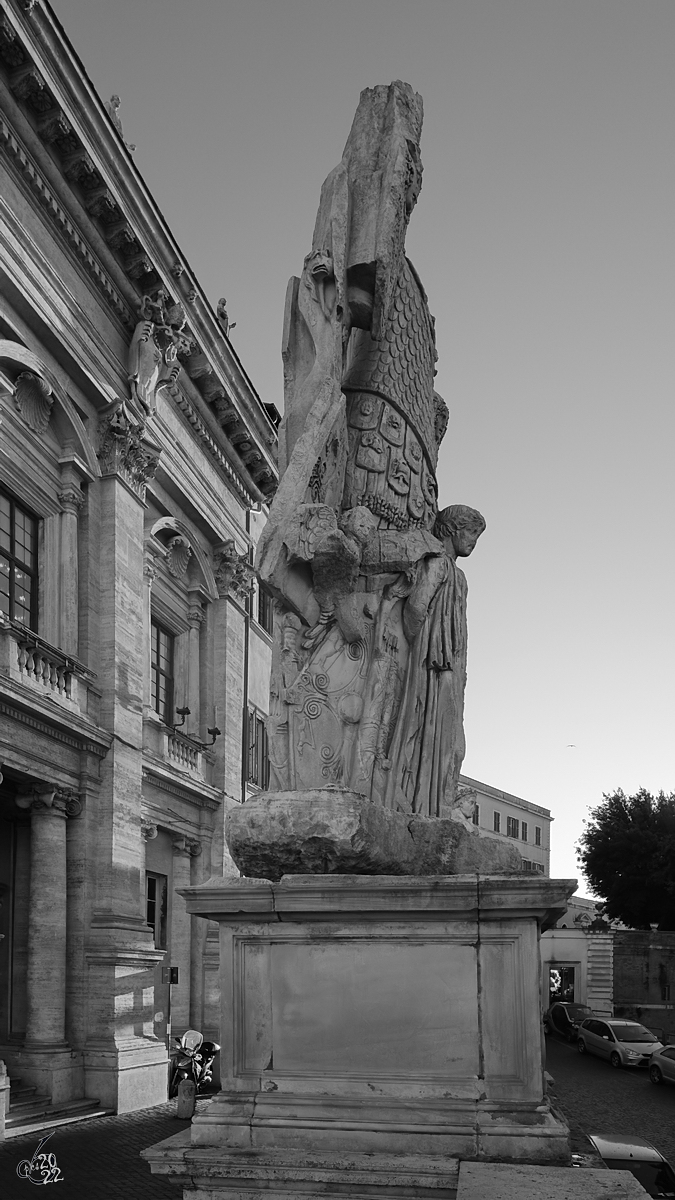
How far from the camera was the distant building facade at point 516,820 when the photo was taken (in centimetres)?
7375

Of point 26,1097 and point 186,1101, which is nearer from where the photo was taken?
point 26,1097

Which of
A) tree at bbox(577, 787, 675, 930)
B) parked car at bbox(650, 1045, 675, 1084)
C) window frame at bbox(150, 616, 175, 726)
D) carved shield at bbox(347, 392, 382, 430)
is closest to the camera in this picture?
carved shield at bbox(347, 392, 382, 430)

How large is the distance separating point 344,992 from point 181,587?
22.2 meters

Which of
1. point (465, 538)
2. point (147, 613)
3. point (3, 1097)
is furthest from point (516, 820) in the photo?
point (465, 538)

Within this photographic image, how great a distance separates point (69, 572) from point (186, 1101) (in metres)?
8.33

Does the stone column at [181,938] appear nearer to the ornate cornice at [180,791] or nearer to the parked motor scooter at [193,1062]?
the ornate cornice at [180,791]

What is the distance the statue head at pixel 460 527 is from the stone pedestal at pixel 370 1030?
2.43 metres

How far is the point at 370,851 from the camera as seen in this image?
4582mm

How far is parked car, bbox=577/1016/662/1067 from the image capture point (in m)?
33.0

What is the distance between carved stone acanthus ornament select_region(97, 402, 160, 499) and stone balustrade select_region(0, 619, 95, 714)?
12.5ft

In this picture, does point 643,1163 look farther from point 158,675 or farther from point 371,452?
point 158,675

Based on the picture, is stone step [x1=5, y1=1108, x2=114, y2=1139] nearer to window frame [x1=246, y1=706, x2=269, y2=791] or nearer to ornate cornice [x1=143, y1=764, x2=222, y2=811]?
ornate cornice [x1=143, y1=764, x2=222, y2=811]

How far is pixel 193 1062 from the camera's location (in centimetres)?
1975

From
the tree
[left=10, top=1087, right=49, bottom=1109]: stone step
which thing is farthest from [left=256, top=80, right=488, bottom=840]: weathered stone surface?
the tree
